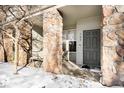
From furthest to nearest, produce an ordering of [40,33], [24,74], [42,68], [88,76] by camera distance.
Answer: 1. [40,33]
2. [42,68]
3. [24,74]
4. [88,76]

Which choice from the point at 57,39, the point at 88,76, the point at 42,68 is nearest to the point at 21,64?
the point at 42,68

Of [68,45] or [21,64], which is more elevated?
[68,45]

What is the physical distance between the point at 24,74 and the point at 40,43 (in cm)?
183

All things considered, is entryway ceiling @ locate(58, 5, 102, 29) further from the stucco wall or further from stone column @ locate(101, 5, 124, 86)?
stone column @ locate(101, 5, 124, 86)

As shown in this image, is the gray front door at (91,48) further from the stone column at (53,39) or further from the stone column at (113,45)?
the stone column at (113,45)

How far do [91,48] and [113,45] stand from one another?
1.79 m

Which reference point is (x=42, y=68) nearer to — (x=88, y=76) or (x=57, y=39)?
(x=57, y=39)

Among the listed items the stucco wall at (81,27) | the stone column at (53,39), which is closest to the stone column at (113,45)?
the stone column at (53,39)

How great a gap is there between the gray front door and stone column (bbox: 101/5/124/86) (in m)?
1.59

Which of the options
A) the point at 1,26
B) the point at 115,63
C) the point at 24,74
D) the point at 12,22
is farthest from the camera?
the point at 1,26

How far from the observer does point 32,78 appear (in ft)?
12.1

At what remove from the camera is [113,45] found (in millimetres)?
2918

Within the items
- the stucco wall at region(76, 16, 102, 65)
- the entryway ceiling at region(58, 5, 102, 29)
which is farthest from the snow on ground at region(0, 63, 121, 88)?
the entryway ceiling at region(58, 5, 102, 29)

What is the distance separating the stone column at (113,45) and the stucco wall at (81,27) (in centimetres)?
174
